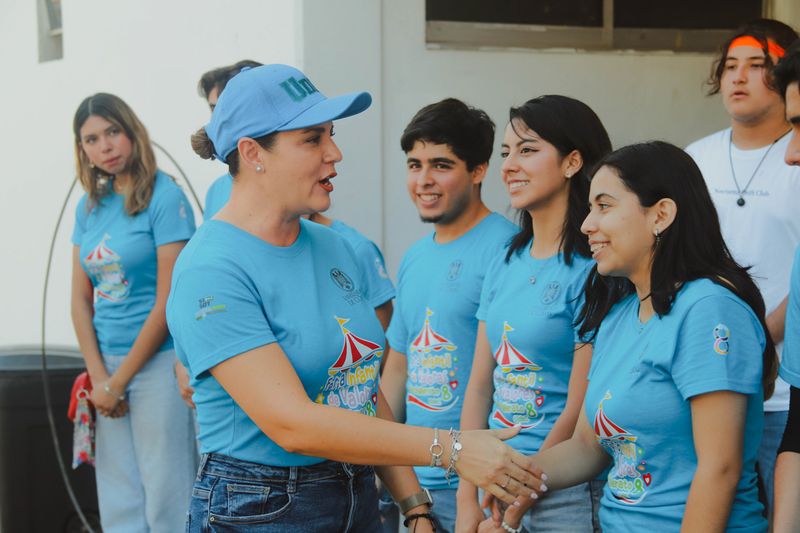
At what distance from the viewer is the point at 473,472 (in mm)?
2650

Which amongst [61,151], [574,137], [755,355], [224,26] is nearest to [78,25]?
[61,151]

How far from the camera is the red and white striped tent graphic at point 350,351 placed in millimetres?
2680

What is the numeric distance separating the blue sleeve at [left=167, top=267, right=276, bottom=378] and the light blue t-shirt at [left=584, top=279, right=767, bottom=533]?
920 millimetres

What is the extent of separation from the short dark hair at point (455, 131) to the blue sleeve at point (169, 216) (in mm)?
1354

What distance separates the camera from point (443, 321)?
3.81 meters

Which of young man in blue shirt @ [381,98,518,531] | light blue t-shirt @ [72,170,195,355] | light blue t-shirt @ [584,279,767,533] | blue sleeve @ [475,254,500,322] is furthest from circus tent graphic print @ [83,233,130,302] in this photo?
light blue t-shirt @ [584,279,767,533]

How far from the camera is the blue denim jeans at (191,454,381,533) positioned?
2598 mm

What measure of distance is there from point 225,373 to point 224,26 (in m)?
3.47

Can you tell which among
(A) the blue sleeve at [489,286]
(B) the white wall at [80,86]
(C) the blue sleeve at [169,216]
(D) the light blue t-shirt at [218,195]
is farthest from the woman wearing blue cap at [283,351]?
(B) the white wall at [80,86]

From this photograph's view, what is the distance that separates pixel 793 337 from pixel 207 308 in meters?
1.43

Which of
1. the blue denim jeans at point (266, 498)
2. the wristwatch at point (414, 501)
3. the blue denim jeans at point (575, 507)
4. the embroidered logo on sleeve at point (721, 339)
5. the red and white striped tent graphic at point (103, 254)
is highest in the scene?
the embroidered logo on sleeve at point (721, 339)

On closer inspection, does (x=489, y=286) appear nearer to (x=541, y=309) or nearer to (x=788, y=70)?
(x=541, y=309)

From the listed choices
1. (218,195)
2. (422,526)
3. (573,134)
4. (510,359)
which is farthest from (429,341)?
(218,195)

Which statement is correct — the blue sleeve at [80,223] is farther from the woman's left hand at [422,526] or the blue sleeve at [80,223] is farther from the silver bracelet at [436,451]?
the silver bracelet at [436,451]
